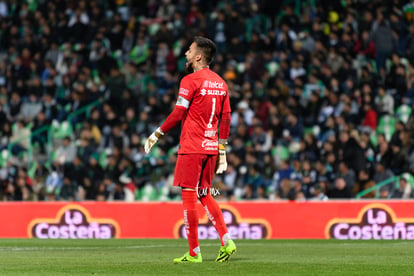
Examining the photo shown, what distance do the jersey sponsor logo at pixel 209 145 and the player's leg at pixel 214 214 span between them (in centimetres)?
11

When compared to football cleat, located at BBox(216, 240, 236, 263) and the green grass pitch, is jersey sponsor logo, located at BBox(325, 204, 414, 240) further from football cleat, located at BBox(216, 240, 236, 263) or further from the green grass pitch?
football cleat, located at BBox(216, 240, 236, 263)

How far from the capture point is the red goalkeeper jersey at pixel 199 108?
400 inches

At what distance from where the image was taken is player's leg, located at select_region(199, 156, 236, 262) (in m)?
10.2

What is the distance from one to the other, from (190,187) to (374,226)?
26.5ft

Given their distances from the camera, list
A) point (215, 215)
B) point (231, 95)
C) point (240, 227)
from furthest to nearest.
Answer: point (231, 95), point (240, 227), point (215, 215)

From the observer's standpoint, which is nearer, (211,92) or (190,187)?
(190,187)

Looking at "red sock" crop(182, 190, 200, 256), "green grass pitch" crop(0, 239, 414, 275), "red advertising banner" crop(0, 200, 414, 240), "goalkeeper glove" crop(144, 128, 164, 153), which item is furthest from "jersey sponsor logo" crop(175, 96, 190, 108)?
"red advertising banner" crop(0, 200, 414, 240)

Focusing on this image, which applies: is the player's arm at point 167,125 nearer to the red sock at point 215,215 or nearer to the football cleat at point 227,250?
the red sock at point 215,215

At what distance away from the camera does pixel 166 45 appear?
84.1 feet

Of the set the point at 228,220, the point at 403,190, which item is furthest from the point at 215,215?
the point at 403,190

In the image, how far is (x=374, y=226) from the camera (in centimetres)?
1748

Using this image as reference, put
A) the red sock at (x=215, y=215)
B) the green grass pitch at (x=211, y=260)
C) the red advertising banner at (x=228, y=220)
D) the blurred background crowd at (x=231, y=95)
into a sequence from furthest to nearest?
1. the blurred background crowd at (x=231, y=95)
2. the red advertising banner at (x=228, y=220)
3. the red sock at (x=215, y=215)
4. the green grass pitch at (x=211, y=260)

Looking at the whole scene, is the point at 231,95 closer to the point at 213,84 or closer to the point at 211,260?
the point at 211,260

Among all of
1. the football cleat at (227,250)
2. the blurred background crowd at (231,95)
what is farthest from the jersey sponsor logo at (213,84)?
the blurred background crowd at (231,95)
